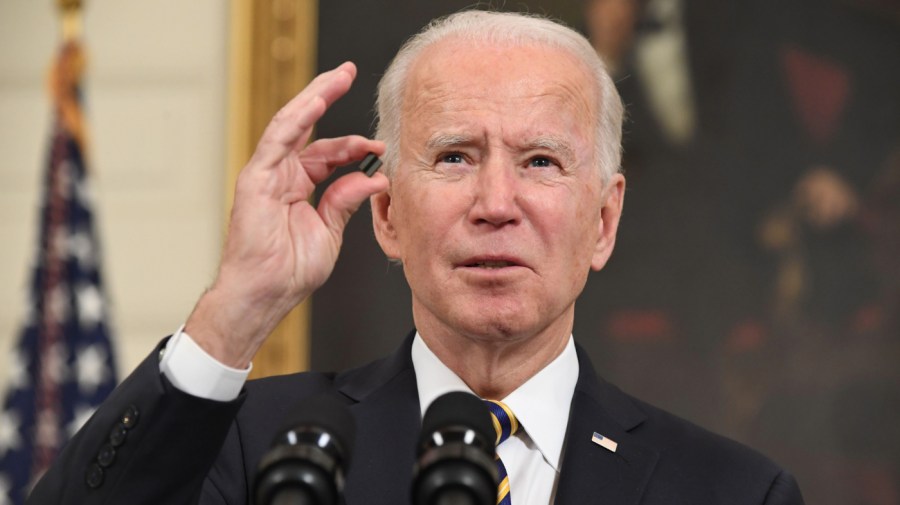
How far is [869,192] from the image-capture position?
15.0 feet

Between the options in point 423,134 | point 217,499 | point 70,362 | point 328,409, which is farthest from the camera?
point 70,362

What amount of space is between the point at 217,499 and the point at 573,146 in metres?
1.01

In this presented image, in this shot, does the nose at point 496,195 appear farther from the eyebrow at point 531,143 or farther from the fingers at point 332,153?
the fingers at point 332,153

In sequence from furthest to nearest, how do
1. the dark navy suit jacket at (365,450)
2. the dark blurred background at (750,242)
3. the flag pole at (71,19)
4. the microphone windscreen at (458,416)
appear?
the flag pole at (71,19) → the dark blurred background at (750,242) → the dark navy suit jacket at (365,450) → the microphone windscreen at (458,416)

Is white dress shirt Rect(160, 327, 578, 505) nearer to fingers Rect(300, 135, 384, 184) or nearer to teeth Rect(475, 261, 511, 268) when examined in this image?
teeth Rect(475, 261, 511, 268)

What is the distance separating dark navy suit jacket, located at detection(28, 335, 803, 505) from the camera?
193 cm

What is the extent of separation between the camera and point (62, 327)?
495cm

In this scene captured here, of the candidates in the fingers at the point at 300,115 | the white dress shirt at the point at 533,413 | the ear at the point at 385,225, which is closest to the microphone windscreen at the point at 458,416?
the fingers at the point at 300,115

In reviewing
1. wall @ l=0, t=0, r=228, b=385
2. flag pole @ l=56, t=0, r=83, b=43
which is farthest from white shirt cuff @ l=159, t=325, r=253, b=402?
flag pole @ l=56, t=0, r=83, b=43

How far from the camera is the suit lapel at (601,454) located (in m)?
2.37

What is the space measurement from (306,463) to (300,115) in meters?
0.77

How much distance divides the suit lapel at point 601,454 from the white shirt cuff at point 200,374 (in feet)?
2.41

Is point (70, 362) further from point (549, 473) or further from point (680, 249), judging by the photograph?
point (549, 473)

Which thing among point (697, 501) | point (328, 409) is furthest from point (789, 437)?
point (328, 409)
